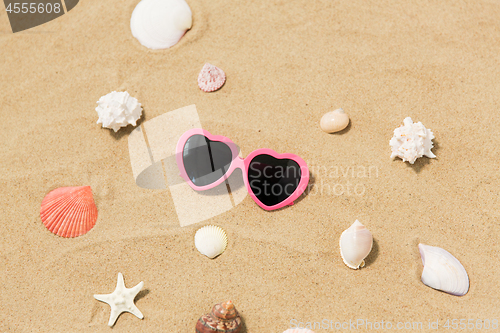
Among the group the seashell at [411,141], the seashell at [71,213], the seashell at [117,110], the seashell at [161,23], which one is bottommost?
the seashell at [71,213]

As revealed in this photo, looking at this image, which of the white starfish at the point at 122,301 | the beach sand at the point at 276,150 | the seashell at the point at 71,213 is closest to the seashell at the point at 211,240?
the beach sand at the point at 276,150

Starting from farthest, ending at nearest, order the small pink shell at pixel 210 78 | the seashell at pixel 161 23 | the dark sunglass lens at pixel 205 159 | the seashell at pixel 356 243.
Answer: the seashell at pixel 161 23 → the small pink shell at pixel 210 78 → the dark sunglass lens at pixel 205 159 → the seashell at pixel 356 243

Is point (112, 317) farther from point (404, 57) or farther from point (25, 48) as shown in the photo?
point (404, 57)

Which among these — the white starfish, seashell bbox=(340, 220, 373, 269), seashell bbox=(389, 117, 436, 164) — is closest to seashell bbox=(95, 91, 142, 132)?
the white starfish

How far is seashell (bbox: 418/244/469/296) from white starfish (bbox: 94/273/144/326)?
2.61 m

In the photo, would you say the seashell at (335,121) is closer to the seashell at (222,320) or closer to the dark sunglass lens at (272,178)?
the dark sunglass lens at (272,178)

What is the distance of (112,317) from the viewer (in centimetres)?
291

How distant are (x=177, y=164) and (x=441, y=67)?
2.94 m

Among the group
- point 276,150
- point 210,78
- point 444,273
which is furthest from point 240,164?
point 444,273

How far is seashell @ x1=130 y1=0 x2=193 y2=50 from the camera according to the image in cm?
346

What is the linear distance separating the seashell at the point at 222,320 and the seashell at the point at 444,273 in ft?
5.72

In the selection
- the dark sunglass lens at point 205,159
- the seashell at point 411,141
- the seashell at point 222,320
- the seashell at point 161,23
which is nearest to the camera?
the seashell at point 222,320

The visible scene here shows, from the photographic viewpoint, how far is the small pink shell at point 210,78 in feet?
10.9

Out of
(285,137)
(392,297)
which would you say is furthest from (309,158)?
(392,297)
